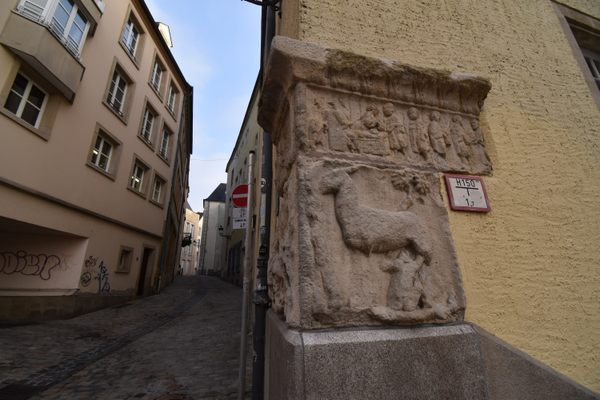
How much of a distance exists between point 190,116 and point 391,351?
18943mm

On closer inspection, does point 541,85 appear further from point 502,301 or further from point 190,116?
point 190,116

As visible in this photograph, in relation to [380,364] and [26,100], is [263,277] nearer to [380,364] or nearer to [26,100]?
[380,364]

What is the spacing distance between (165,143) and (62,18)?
6351mm

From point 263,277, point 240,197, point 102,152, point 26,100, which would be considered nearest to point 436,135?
point 263,277

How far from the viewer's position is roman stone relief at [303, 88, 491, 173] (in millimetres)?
1693

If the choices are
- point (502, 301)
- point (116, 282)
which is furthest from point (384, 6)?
point (116, 282)

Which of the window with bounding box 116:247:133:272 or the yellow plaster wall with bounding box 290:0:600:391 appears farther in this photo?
the window with bounding box 116:247:133:272

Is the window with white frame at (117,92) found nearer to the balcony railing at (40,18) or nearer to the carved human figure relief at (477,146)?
the balcony railing at (40,18)

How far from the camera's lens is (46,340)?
4875mm

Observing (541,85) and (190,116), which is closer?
(541,85)

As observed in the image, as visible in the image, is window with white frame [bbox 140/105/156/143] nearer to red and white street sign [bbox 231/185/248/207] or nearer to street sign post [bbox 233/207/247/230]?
red and white street sign [bbox 231/185/248/207]

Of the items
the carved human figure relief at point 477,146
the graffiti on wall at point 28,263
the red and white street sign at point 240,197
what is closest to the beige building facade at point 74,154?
the graffiti on wall at point 28,263

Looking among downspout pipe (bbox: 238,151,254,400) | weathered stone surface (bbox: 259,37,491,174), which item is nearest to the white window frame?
downspout pipe (bbox: 238,151,254,400)

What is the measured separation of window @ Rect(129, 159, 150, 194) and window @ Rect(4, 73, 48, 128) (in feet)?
11.7
